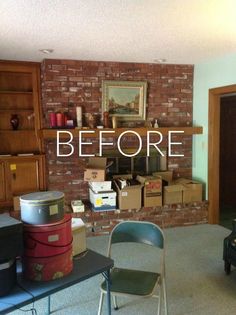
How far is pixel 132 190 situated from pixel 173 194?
25.0 inches

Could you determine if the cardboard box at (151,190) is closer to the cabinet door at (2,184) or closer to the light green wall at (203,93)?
the light green wall at (203,93)

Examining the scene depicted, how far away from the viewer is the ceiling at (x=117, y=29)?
2367 mm

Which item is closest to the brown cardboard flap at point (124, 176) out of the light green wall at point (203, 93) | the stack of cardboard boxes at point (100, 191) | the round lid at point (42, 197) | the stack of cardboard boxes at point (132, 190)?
the stack of cardboard boxes at point (132, 190)

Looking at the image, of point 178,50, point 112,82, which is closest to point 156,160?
point 112,82

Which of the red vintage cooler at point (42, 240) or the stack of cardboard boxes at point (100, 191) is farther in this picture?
the stack of cardboard boxes at point (100, 191)

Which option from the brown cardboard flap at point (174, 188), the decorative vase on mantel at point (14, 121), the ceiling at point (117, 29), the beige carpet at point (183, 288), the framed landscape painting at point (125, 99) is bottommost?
the beige carpet at point (183, 288)

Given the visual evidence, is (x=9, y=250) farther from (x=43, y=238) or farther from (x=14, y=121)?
(x=14, y=121)

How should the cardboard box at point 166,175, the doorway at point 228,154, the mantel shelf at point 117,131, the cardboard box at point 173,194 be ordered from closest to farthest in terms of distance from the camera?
the mantel shelf at point 117,131
the cardboard box at point 173,194
the cardboard box at point 166,175
the doorway at point 228,154

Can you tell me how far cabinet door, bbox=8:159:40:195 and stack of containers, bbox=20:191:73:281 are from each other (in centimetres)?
274

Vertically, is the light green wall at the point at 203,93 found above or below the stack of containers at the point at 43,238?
above

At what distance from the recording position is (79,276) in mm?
1800

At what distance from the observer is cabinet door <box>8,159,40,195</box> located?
14.3 ft

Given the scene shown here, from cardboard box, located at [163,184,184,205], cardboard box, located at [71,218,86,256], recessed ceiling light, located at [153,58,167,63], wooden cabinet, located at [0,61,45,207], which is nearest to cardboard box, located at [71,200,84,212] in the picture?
wooden cabinet, located at [0,61,45,207]

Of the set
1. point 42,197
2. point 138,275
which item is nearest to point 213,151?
point 138,275
